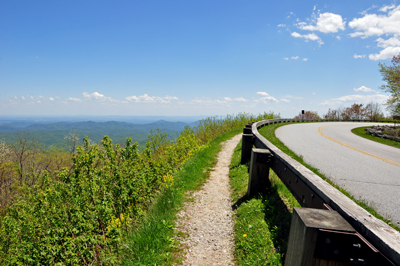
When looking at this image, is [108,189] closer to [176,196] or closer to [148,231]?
[176,196]

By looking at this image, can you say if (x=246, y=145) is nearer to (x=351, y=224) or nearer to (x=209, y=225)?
(x=209, y=225)

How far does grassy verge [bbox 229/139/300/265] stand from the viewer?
2.95m

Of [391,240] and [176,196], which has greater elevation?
[391,240]

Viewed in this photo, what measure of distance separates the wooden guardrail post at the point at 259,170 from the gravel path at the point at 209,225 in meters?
0.72

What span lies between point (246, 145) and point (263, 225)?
3.64 meters

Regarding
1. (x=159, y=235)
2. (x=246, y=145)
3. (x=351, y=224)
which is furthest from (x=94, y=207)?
(x=351, y=224)

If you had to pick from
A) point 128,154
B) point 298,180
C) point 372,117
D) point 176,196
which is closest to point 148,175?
point 128,154

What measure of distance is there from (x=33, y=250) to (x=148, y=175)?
3.53 meters

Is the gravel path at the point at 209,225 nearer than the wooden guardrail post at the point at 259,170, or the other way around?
the gravel path at the point at 209,225

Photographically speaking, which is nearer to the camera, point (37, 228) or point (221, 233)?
point (221, 233)

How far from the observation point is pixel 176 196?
493cm

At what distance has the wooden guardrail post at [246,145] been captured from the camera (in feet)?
22.4

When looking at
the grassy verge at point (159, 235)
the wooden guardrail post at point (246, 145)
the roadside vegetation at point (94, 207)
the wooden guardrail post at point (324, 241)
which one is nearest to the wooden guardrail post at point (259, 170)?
the grassy verge at point (159, 235)

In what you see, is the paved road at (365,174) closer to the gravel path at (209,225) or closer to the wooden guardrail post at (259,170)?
the wooden guardrail post at (259,170)
